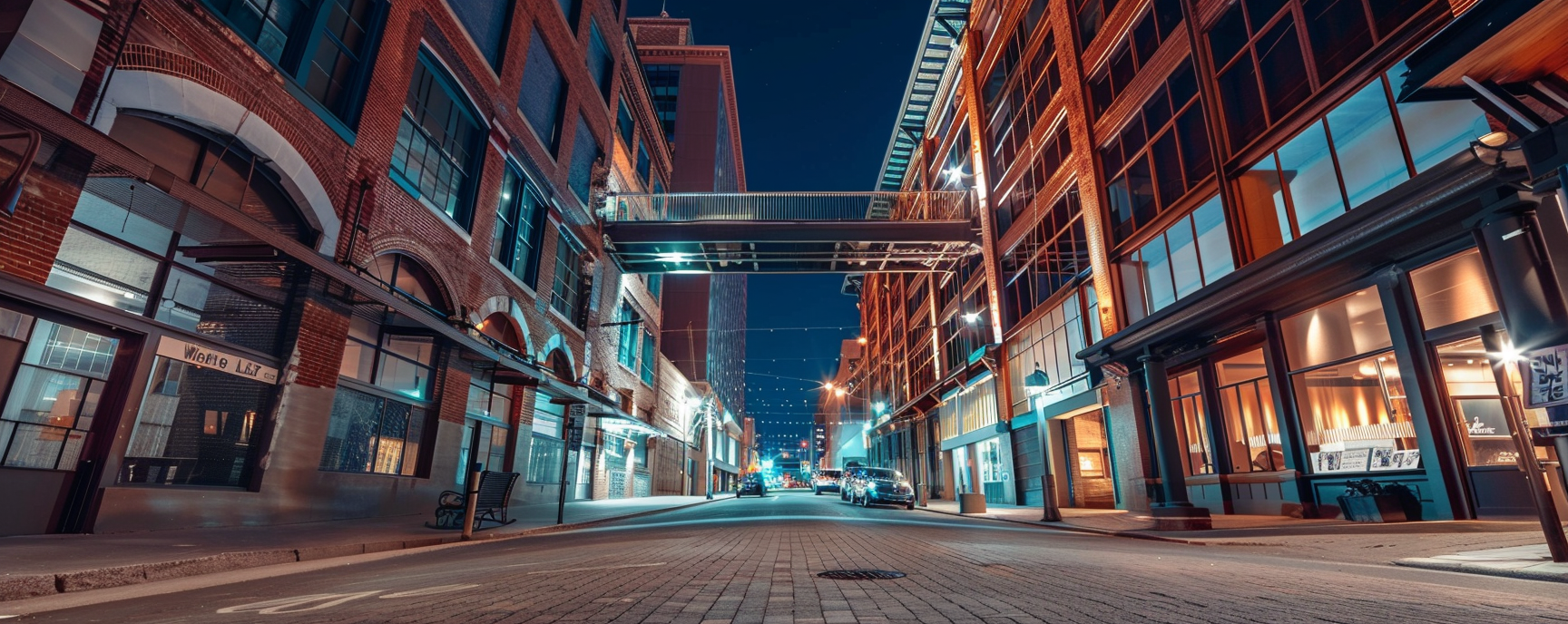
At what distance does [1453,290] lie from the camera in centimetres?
1009

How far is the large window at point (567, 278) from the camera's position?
904 inches

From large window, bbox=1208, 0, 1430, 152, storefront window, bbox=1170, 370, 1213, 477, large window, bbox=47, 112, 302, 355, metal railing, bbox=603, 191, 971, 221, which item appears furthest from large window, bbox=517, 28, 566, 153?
storefront window, bbox=1170, 370, 1213, 477

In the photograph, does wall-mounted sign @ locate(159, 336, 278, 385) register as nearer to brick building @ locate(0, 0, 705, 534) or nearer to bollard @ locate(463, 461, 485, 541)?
brick building @ locate(0, 0, 705, 534)

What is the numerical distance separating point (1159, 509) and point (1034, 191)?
14.4 m

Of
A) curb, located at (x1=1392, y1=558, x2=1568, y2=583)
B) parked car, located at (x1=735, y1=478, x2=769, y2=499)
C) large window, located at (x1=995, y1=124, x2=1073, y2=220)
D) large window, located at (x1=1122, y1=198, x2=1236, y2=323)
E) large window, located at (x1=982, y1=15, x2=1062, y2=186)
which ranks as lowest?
curb, located at (x1=1392, y1=558, x2=1568, y2=583)

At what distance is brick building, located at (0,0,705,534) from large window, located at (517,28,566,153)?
270 mm

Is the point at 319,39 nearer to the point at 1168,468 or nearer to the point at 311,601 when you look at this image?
the point at 311,601

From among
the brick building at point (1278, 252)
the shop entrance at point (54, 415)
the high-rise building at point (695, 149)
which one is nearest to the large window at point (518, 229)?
the shop entrance at point (54, 415)

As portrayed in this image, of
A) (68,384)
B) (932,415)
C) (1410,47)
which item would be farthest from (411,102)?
(932,415)

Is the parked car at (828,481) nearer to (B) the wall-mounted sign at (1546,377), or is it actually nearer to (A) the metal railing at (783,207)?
(A) the metal railing at (783,207)

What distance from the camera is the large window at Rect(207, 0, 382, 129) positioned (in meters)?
11.0

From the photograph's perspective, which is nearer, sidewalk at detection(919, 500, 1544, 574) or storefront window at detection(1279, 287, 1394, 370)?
sidewalk at detection(919, 500, 1544, 574)

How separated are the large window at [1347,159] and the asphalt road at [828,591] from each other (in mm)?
7453

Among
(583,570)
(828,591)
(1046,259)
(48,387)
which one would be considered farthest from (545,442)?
(828,591)
